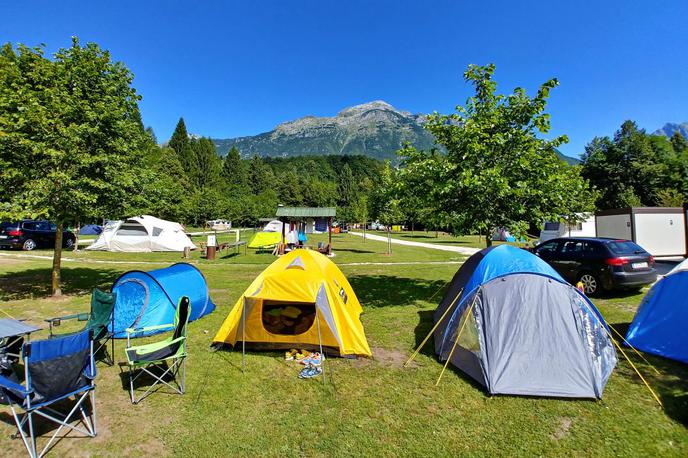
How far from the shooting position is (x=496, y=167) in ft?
28.5

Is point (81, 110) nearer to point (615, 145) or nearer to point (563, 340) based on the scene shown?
point (563, 340)

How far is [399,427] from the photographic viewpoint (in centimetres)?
452

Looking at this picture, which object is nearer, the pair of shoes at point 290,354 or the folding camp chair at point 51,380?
the folding camp chair at point 51,380

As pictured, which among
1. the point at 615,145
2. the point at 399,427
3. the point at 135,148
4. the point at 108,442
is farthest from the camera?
the point at 615,145

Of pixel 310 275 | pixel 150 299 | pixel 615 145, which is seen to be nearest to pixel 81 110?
pixel 150 299

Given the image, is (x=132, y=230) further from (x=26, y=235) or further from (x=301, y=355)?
(x=301, y=355)

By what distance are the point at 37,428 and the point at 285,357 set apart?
3538 millimetres

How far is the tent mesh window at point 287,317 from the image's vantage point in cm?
719

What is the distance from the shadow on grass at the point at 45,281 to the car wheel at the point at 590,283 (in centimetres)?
1542

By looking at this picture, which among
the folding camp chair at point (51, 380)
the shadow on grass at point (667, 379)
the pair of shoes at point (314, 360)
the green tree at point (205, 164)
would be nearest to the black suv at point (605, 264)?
the shadow on grass at point (667, 379)

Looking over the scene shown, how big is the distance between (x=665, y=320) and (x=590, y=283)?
4355mm

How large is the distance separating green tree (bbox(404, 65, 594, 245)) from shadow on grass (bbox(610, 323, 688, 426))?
376 cm

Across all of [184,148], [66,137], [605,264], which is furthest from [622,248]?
[184,148]

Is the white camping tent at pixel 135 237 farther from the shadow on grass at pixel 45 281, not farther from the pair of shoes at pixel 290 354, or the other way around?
the pair of shoes at pixel 290 354
